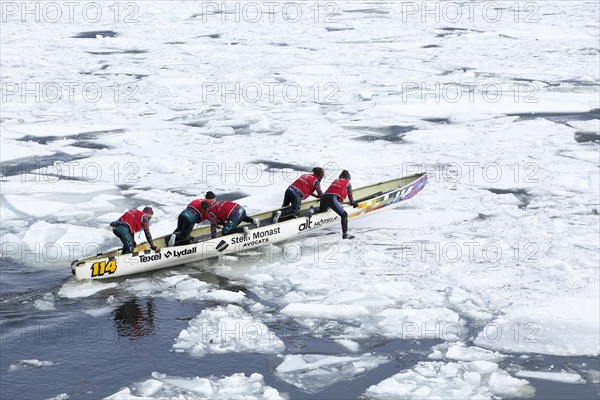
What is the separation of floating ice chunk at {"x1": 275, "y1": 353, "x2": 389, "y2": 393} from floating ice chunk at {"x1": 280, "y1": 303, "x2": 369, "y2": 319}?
3.46 feet

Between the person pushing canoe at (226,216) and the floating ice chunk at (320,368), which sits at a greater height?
the person pushing canoe at (226,216)

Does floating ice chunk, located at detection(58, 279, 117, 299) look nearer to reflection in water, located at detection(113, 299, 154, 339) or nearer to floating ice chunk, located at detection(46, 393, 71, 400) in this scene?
reflection in water, located at detection(113, 299, 154, 339)

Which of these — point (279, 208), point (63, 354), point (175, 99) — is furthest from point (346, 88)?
point (63, 354)

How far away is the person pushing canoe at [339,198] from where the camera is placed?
14.2 metres

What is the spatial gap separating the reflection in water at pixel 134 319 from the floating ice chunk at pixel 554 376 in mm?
4662

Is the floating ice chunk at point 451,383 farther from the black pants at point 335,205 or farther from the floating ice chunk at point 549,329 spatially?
the black pants at point 335,205

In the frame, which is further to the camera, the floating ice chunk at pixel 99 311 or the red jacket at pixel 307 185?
the red jacket at pixel 307 185

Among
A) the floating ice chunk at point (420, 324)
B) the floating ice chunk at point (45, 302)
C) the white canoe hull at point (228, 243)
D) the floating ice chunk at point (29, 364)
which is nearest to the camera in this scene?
the floating ice chunk at point (29, 364)

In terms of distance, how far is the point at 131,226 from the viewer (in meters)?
12.8

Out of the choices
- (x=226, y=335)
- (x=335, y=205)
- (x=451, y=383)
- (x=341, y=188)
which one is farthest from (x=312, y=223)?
(x=451, y=383)

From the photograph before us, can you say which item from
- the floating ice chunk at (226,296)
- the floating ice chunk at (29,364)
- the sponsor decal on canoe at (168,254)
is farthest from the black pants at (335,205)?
the floating ice chunk at (29,364)

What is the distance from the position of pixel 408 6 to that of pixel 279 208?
24572 mm

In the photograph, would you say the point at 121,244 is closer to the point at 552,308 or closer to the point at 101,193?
the point at 101,193

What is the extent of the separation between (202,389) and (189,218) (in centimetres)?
404
